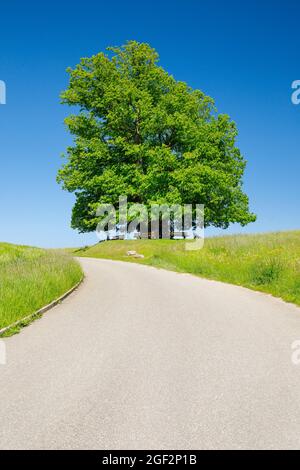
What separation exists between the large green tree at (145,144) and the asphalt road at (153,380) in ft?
92.8

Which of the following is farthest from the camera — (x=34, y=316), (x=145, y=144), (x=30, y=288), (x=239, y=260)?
(x=145, y=144)

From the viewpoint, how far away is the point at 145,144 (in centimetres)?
4072

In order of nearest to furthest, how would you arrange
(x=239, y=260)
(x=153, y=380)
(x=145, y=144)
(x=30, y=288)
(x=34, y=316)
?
(x=153, y=380) → (x=34, y=316) → (x=30, y=288) → (x=239, y=260) → (x=145, y=144)

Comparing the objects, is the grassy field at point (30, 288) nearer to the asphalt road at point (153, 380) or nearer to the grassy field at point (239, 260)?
the asphalt road at point (153, 380)

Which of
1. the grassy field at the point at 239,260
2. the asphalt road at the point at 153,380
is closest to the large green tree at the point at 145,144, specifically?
the grassy field at the point at 239,260

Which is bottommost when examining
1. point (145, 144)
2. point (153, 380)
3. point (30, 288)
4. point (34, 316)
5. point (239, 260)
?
point (153, 380)

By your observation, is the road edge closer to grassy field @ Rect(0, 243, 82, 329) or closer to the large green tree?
grassy field @ Rect(0, 243, 82, 329)

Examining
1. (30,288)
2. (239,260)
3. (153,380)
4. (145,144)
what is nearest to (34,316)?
(30,288)

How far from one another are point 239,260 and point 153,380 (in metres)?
16.8

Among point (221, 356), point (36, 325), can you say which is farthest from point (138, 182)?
point (221, 356)

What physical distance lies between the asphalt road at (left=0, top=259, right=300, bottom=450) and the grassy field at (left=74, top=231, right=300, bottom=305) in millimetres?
4144

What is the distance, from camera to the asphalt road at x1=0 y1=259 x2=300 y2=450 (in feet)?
15.7

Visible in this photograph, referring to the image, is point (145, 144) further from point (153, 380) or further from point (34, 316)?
point (153, 380)

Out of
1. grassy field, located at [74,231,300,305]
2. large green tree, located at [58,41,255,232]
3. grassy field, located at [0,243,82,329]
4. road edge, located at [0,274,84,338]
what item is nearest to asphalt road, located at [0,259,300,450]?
road edge, located at [0,274,84,338]
